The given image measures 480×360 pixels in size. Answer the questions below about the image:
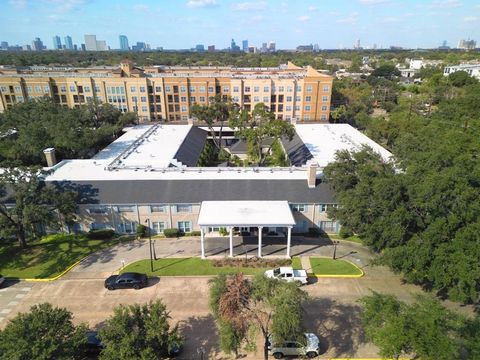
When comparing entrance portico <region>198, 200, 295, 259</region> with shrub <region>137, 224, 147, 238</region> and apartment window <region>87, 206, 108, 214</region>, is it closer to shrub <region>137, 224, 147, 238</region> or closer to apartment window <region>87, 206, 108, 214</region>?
shrub <region>137, 224, 147, 238</region>

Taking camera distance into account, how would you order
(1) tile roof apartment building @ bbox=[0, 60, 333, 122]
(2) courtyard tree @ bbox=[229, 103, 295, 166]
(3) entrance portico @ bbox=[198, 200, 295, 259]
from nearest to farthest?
(3) entrance portico @ bbox=[198, 200, 295, 259]
(2) courtyard tree @ bbox=[229, 103, 295, 166]
(1) tile roof apartment building @ bbox=[0, 60, 333, 122]

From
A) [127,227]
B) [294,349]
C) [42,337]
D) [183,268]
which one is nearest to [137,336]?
[42,337]

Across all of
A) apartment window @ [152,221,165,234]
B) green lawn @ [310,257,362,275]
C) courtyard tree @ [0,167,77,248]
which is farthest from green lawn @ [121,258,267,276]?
courtyard tree @ [0,167,77,248]

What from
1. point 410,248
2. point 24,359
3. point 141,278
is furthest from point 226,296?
point 410,248

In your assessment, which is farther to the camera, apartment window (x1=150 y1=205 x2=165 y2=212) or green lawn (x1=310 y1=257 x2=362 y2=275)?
apartment window (x1=150 y1=205 x2=165 y2=212)

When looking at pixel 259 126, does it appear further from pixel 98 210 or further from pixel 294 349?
pixel 294 349
